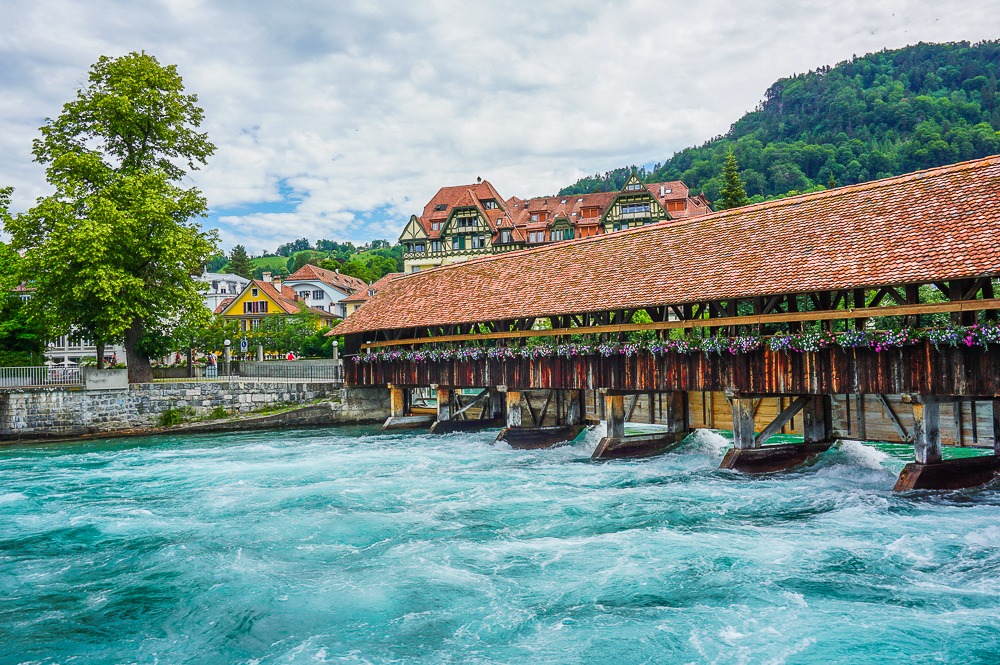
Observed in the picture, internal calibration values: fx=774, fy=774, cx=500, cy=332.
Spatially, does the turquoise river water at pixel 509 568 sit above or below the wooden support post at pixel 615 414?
below

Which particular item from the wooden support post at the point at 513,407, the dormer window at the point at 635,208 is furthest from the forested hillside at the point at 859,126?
the wooden support post at the point at 513,407

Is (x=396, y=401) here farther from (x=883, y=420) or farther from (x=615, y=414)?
(x=883, y=420)

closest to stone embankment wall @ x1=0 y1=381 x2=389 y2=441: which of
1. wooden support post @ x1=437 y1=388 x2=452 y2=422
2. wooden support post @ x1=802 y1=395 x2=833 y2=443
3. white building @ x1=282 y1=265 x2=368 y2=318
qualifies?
wooden support post @ x1=437 y1=388 x2=452 y2=422

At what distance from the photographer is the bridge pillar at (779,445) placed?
41.5 feet

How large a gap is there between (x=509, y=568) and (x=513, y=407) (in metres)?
10.0

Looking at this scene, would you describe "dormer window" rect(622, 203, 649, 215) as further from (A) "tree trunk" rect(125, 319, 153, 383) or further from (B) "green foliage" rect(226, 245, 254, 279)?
(B) "green foliage" rect(226, 245, 254, 279)

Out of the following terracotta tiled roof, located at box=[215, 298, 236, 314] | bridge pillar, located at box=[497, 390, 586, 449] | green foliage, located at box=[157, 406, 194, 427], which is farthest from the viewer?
terracotta tiled roof, located at box=[215, 298, 236, 314]

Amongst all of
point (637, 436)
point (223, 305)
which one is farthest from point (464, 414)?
point (223, 305)

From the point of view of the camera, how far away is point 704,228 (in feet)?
50.3

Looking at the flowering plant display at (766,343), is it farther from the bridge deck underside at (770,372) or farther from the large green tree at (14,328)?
the large green tree at (14,328)

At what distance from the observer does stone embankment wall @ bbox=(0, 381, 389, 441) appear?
21344mm

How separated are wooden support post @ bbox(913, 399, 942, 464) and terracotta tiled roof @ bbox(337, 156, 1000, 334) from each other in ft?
6.11

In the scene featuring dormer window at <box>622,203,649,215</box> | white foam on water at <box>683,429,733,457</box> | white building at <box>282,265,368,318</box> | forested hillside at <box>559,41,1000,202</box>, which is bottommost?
white foam on water at <box>683,429,733,457</box>

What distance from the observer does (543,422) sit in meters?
20.0
